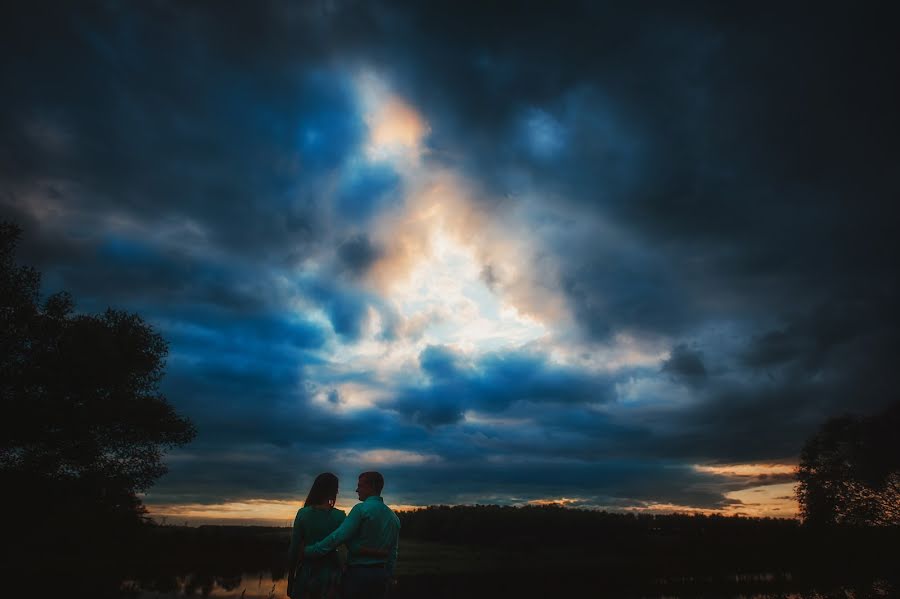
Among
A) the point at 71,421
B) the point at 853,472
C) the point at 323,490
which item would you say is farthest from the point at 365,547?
the point at 853,472

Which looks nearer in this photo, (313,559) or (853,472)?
(313,559)

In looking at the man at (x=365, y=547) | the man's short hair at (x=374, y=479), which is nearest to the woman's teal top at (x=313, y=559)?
the man at (x=365, y=547)

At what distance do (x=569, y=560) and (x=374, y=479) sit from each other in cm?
10310

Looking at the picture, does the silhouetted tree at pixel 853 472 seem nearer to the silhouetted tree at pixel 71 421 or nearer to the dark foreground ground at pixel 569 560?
the dark foreground ground at pixel 569 560

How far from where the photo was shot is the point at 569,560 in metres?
95.5

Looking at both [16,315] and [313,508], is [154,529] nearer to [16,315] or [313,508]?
[16,315]

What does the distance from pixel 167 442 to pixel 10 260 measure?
507 inches

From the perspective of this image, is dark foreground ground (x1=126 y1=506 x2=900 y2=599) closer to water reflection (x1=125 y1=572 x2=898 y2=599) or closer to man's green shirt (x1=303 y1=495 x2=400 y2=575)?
water reflection (x1=125 y1=572 x2=898 y2=599)

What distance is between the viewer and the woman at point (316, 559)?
683cm

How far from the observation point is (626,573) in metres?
69.2

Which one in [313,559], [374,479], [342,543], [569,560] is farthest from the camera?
[569,560]

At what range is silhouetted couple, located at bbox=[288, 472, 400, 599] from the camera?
6516 mm

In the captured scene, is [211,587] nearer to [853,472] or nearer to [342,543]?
[342,543]

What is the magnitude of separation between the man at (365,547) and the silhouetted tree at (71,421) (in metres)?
26.5
